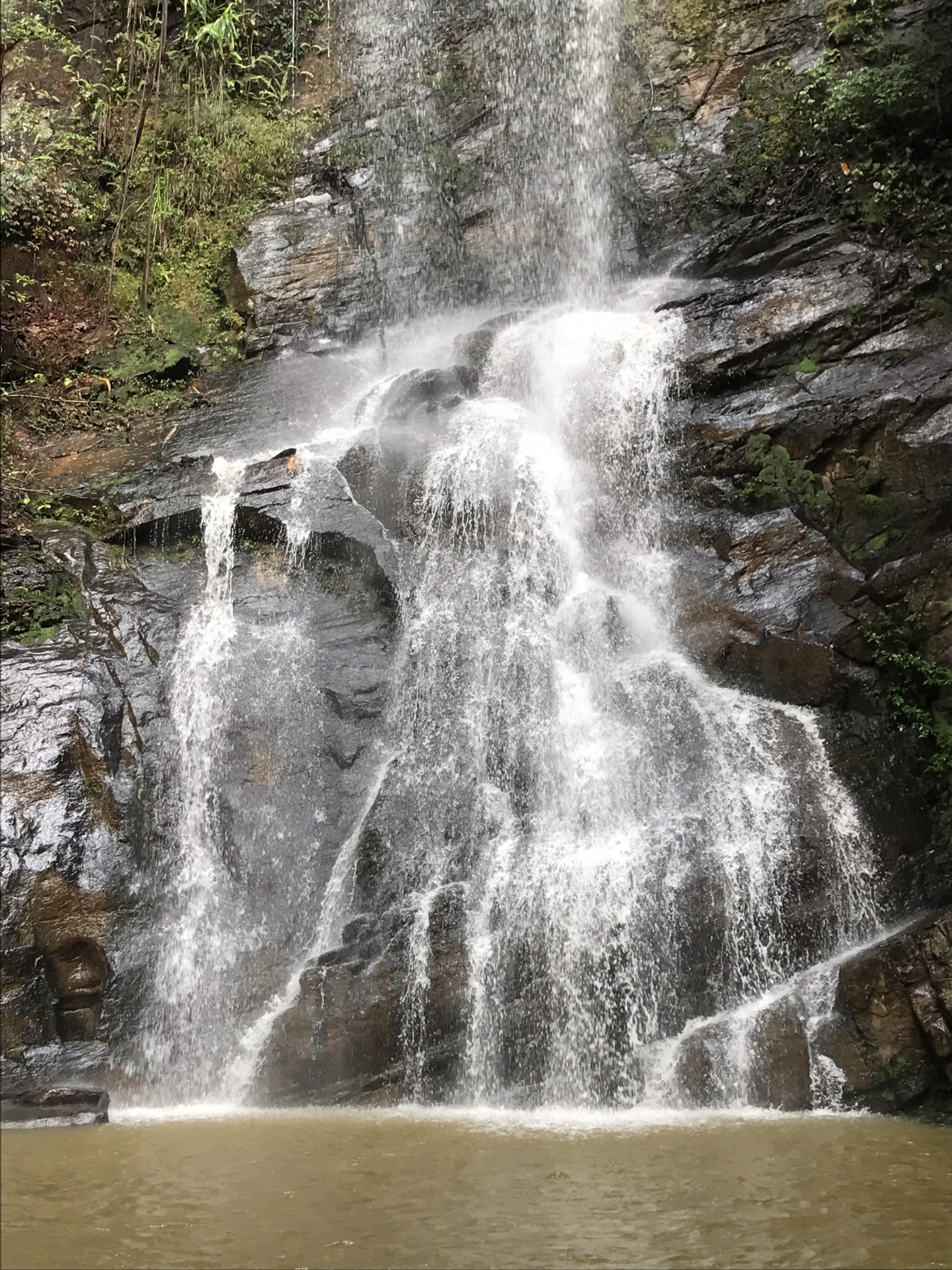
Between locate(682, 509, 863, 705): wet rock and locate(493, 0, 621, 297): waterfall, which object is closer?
locate(682, 509, 863, 705): wet rock

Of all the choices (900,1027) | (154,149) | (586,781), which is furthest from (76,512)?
(900,1027)

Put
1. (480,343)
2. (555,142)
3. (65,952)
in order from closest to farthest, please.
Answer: (65,952) < (480,343) < (555,142)

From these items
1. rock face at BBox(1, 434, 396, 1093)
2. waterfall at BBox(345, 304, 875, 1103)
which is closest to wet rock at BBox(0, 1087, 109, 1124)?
rock face at BBox(1, 434, 396, 1093)

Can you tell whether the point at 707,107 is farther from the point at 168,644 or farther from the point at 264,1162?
the point at 264,1162

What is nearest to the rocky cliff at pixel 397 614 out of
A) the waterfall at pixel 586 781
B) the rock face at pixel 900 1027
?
the rock face at pixel 900 1027

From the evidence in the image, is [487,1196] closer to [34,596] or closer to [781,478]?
[781,478]

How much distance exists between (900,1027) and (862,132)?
31.5 ft

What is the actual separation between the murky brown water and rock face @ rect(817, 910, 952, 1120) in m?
0.38

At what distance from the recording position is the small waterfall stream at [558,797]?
690 centimetres

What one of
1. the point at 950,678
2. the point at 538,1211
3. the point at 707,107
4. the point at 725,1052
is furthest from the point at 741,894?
the point at 707,107

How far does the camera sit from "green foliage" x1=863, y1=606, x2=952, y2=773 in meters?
7.84

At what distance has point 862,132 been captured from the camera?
11.2 metres

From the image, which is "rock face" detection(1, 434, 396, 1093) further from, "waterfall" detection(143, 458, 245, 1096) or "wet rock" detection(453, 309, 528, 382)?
"wet rock" detection(453, 309, 528, 382)

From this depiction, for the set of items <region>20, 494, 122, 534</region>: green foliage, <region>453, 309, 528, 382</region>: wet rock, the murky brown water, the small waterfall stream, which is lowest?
the murky brown water
